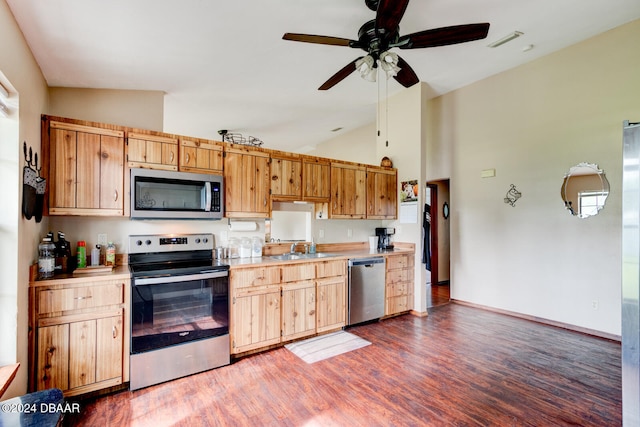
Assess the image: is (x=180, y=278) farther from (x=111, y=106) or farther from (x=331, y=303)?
(x=111, y=106)

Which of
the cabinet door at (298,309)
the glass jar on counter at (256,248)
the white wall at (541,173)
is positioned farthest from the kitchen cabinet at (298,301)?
the white wall at (541,173)

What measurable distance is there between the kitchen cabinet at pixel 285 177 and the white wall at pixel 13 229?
2077 mm

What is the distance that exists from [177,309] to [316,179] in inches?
85.0

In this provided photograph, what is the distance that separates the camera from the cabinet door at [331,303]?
11.4 feet

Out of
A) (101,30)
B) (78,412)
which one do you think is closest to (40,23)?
(101,30)

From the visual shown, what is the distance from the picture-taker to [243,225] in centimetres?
356

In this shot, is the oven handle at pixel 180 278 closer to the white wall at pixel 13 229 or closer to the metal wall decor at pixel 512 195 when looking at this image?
the white wall at pixel 13 229

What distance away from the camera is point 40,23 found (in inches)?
82.9

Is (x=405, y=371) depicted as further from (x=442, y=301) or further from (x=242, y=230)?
(x=442, y=301)

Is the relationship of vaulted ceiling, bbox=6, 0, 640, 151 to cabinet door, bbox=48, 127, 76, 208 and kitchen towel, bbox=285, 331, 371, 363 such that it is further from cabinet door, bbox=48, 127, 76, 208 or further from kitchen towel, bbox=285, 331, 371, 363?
kitchen towel, bbox=285, 331, 371, 363

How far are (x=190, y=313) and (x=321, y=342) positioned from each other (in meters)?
1.44

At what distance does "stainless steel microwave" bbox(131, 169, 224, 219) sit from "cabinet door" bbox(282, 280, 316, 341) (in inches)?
43.7

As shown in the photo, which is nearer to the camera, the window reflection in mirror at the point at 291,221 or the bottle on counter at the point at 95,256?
the bottle on counter at the point at 95,256

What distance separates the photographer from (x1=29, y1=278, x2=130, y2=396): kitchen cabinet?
2125mm
